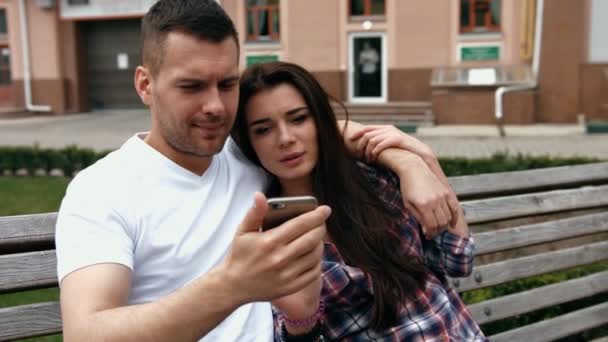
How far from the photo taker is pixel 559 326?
3178 mm

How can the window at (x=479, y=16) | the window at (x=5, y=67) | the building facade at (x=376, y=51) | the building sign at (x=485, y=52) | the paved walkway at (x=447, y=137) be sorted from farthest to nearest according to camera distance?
the window at (x=5, y=67), the window at (x=479, y=16), the building sign at (x=485, y=52), the building facade at (x=376, y=51), the paved walkway at (x=447, y=137)

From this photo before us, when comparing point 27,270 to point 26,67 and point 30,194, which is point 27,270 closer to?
point 30,194

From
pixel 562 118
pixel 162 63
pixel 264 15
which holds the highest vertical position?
pixel 264 15

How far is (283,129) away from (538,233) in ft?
5.27

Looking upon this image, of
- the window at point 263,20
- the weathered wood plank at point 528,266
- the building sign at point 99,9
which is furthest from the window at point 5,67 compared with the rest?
the weathered wood plank at point 528,266

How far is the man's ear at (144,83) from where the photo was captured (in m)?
1.90

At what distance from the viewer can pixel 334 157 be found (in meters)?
2.19

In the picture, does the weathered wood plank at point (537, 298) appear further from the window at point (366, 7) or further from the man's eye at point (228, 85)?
the window at point (366, 7)

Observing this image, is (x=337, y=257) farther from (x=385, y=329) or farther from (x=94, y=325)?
(x=94, y=325)

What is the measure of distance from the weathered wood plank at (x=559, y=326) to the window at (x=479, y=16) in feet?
53.4

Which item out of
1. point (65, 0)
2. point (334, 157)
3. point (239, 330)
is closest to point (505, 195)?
point (334, 157)

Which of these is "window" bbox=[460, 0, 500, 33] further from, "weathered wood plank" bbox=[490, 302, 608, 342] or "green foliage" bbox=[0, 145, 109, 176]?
"weathered wood plank" bbox=[490, 302, 608, 342]

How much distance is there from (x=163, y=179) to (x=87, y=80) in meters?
23.5

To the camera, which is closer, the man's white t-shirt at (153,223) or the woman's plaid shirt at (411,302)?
the man's white t-shirt at (153,223)
